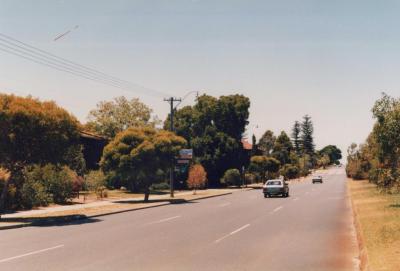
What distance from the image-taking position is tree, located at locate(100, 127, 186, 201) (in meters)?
35.0

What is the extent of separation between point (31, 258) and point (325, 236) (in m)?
9.18

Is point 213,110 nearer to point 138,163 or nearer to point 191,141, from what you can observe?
point 191,141

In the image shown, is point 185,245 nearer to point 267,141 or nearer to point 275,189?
point 275,189

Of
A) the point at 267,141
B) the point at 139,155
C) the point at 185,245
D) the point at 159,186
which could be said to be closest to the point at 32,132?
the point at 185,245

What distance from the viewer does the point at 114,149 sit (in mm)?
35719

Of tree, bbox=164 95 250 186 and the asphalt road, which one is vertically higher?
tree, bbox=164 95 250 186

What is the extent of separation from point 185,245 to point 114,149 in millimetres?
23228

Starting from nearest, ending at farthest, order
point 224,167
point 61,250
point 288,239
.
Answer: point 61,250 → point 288,239 → point 224,167

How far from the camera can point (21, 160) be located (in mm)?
22266

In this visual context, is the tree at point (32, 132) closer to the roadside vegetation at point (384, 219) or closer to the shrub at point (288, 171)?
the roadside vegetation at point (384, 219)

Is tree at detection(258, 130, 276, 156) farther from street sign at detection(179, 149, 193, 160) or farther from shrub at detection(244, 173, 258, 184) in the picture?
street sign at detection(179, 149, 193, 160)

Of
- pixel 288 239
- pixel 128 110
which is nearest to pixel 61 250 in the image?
pixel 288 239

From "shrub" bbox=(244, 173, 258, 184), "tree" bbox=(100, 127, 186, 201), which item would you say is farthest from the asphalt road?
"shrub" bbox=(244, 173, 258, 184)

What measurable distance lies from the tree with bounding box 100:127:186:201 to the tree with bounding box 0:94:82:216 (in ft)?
38.4
